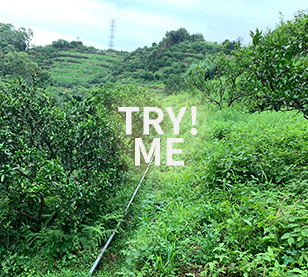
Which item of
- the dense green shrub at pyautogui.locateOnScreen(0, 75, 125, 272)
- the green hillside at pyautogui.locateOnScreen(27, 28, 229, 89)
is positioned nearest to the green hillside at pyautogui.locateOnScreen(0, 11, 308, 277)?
the dense green shrub at pyautogui.locateOnScreen(0, 75, 125, 272)

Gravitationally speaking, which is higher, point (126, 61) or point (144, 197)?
point (126, 61)

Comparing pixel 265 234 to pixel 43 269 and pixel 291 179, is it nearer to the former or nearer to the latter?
pixel 291 179

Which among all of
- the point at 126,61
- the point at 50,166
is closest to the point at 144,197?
the point at 50,166

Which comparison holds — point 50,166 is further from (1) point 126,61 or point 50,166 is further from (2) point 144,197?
(1) point 126,61

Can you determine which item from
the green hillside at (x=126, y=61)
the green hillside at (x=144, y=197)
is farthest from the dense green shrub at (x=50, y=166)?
the green hillside at (x=126, y=61)

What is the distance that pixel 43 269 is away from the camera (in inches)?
135

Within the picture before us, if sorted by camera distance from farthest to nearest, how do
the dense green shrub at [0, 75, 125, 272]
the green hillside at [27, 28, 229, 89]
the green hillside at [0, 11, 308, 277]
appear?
the green hillside at [27, 28, 229, 89], the dense green shrub at [0, 75, 125, 272], the green hillside at [0, 11, 308, 277]

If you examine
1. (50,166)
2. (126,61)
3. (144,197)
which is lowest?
(144,197)

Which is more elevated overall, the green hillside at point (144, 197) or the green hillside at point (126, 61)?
the green hillside at point (126, 61)

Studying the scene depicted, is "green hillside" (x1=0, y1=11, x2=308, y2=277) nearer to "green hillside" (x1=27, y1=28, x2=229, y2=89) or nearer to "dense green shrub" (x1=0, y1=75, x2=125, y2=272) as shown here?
"dense green shrub" (x1=0, y1=75, x2=125, y2=272)

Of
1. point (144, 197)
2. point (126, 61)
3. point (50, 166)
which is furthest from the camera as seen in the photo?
point (126, 61)

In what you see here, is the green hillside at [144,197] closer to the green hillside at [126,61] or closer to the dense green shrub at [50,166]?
the dense green shrub at [50,166]

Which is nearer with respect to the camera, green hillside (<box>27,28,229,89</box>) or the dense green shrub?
the dense green shrub

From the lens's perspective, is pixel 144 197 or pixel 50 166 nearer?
pixel 50 166
